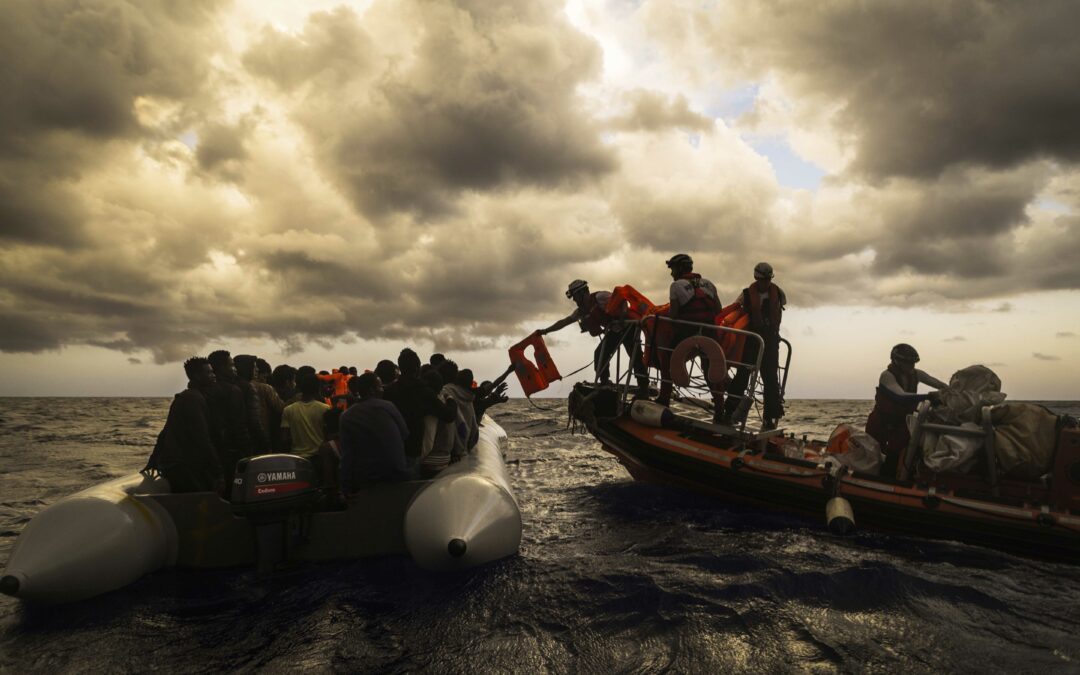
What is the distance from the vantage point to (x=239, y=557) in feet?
18.9

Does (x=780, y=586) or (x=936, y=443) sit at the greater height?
(x=936, y=443)

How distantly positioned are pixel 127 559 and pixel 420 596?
Answer: 2.57 meters

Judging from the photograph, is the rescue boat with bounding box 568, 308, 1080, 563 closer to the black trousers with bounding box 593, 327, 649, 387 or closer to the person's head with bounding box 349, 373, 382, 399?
the black trousers with bounding box 593, 327, 649, 387

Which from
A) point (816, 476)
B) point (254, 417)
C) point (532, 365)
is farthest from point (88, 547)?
point (816, 476)

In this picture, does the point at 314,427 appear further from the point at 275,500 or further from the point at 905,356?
the point at 905,356

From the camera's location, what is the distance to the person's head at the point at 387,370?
23.6 ft

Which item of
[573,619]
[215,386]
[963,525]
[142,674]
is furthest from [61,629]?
[963,525]

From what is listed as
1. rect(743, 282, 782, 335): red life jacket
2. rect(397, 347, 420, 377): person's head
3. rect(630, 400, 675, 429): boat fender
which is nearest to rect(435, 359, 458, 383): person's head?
rect(397, 347, 420, 377): person's head

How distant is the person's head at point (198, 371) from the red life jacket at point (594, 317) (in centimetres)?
489

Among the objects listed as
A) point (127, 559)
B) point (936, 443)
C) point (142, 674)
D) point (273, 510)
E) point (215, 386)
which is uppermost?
point (215, 386)

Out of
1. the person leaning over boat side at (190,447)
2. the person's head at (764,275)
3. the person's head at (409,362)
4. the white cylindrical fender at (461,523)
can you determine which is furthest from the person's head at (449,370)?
the person's head at (764,275)

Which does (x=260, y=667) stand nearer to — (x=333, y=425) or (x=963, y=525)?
(x=333, y=425)

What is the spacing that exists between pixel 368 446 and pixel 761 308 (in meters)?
5.46

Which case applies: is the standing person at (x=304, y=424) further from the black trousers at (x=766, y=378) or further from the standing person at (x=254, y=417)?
the black trousers at (x=766, y=378)
